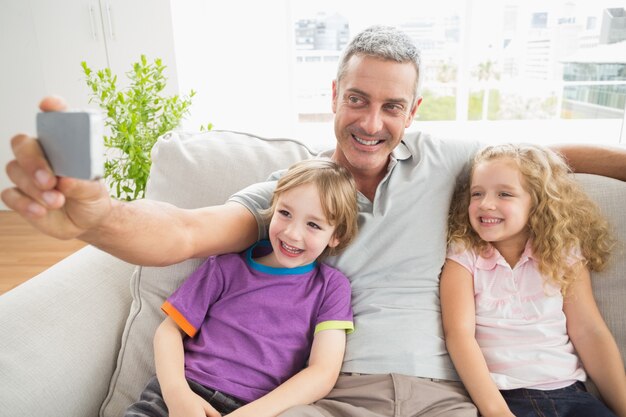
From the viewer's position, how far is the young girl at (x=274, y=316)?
1080 mm

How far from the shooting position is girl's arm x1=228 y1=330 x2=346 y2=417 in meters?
1.01

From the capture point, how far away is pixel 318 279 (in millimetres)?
1223

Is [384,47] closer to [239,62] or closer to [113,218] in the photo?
[113,218]

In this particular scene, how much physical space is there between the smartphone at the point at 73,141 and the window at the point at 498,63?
3.45 metres

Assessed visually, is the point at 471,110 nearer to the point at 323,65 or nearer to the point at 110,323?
the point at 323,65

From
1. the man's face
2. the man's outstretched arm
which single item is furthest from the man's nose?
the man's outstretched arm

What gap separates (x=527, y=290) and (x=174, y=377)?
897 mm

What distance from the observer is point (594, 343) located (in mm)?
1198

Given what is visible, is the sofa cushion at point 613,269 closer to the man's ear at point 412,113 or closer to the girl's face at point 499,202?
→ the girl's face at point 499,202

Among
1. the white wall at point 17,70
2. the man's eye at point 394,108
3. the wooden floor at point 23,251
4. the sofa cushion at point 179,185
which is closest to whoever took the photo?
the sofa cushion at point 179,185

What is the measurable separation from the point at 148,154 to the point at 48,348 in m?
1.12

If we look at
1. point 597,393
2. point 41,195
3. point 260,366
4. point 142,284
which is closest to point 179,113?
point 142,284

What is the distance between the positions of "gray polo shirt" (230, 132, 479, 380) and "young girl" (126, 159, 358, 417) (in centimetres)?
6

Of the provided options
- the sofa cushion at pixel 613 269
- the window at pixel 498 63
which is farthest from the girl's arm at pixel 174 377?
the window at pixel 498 63
